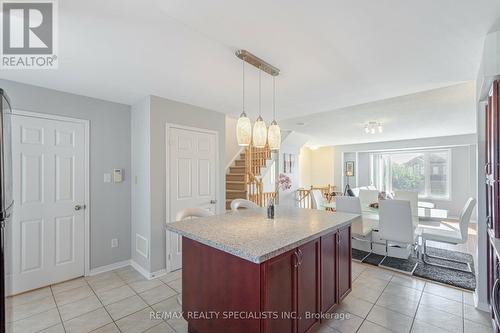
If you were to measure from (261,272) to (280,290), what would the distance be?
26 cm

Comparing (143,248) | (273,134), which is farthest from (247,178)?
(273,134)

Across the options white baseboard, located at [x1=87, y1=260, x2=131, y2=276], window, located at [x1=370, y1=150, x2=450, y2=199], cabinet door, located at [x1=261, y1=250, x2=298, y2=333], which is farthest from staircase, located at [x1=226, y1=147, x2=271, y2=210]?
window, located at [x1=370, y1=150, x2=450, y2=199]

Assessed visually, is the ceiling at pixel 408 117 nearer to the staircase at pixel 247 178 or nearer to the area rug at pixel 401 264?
the staircase at pixel 247 178

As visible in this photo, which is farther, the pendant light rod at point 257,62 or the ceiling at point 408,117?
the ceiling at point 408,117

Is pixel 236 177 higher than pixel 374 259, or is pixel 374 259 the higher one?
pixel 236 177

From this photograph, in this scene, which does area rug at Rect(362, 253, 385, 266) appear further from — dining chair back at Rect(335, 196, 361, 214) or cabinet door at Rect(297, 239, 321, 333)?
cabinet door at Rect(297, 239, 321, 333)

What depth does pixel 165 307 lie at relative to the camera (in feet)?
7.67

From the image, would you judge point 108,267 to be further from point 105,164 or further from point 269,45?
Answer: point 269,45

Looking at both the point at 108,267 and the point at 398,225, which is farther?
the point at 398,225

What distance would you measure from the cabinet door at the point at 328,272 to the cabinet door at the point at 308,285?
10 cm

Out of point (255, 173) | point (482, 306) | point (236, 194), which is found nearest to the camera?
point (482, 306)

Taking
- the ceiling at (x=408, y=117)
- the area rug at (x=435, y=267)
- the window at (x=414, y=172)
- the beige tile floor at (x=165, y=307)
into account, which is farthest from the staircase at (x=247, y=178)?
the window at (x=414, y=172)

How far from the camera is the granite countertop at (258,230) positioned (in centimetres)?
141

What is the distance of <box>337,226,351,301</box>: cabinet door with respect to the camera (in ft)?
7.21
